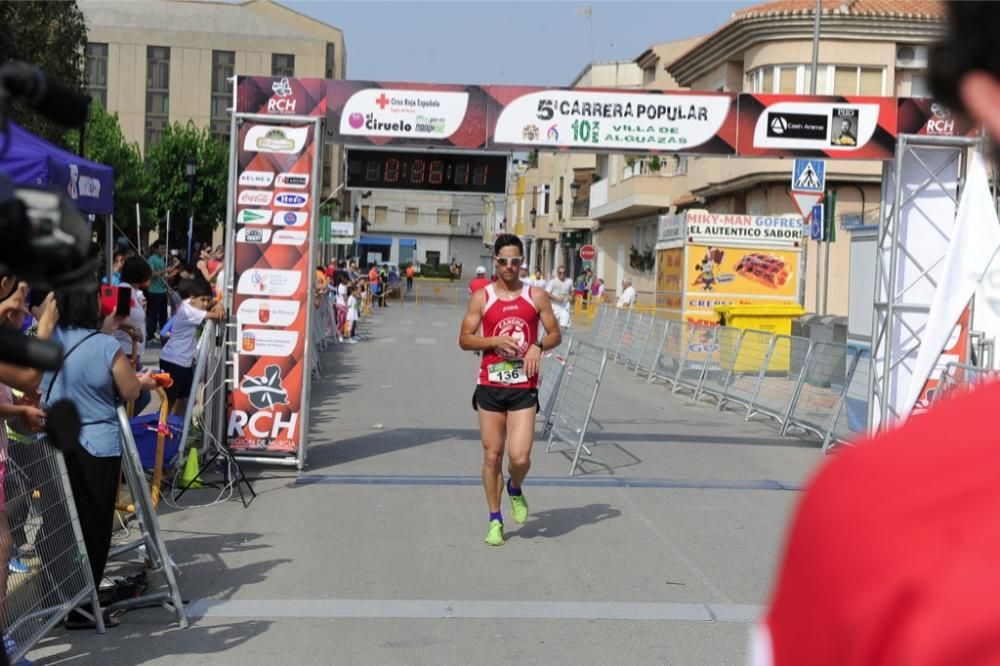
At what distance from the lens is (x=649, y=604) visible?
23.0ft

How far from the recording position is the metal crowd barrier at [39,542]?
543cm

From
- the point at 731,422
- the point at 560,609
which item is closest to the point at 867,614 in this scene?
the point at 560,609

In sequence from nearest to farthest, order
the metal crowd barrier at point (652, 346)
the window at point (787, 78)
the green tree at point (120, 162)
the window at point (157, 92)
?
1. the metal crowd barrier at point (652, 346)
2. the window at point (787, 78)
3. the green tree at point (120, 162)
4. the window at point (157, 92)

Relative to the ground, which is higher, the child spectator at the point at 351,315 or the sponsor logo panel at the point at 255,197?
the sponsor logo panel at the point at 255,197

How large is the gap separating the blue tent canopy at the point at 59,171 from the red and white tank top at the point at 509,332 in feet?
11.0

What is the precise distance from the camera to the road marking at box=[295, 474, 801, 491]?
1076 cm

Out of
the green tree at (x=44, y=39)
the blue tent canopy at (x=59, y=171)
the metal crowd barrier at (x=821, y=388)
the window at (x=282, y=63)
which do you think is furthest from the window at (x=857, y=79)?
the window at (x=282, y=63)

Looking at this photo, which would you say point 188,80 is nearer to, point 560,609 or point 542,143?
point 542,143

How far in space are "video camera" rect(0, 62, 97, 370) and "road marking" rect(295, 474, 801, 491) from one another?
899 cm

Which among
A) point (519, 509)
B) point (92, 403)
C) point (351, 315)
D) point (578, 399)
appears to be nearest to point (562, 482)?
point (578, 399)

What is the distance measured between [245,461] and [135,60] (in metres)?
77.6

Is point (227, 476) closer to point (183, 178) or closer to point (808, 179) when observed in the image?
point (808, 179)

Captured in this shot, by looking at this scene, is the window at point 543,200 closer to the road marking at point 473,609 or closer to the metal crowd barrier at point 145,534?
the road marking at point 473,609

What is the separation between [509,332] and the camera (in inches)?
339
